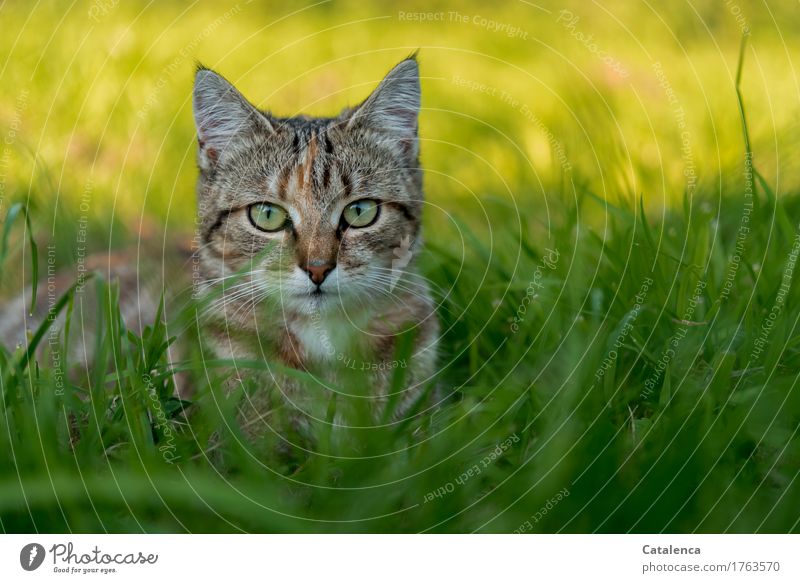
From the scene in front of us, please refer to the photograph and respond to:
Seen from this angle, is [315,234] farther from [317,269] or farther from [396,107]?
[396,107]

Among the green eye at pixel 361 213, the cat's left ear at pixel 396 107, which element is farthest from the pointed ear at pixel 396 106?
the green eye at pixel 361 213

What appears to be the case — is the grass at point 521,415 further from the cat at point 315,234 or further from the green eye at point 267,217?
the green eye at point 267,217

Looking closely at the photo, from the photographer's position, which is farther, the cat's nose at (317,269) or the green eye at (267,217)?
the green eye at (267,217)

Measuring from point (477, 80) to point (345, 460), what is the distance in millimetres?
3733

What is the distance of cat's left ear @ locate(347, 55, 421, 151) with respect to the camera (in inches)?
114

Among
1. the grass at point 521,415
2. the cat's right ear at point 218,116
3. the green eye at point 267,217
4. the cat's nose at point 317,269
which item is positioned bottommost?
the grass at point 521,415

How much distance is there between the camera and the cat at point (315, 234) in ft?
8.93

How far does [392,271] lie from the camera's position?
9.46 ft

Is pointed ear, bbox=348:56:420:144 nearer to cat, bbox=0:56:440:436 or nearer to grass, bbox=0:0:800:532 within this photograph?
cat, bbox=0:56:440:436

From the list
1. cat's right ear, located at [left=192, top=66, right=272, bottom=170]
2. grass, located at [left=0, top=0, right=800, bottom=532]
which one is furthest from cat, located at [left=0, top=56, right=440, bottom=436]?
grass, located at [left=0, top=0, right=800, bottom=532]

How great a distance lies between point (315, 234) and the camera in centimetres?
271

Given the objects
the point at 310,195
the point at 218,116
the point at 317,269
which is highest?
the point at 218,116

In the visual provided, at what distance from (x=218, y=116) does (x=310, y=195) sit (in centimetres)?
48

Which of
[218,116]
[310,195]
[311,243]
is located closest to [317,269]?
[311,243]
